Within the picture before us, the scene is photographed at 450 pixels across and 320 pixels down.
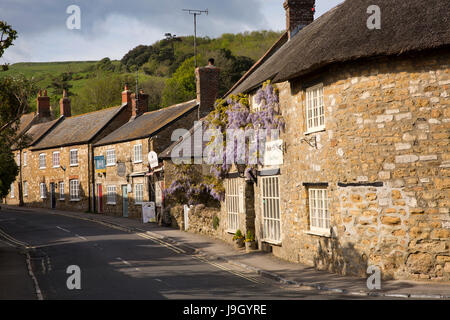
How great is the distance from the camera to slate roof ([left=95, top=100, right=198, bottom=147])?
32.0m

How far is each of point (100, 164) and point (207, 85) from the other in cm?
1176

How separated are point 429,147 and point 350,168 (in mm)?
1895

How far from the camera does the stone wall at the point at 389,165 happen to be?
11.9 m

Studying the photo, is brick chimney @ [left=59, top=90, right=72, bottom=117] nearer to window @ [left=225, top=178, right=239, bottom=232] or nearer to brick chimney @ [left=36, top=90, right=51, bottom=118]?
brick chimney @ [left=36, top=90, right=51, bottom=118]

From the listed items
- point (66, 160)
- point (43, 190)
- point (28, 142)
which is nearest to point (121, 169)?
point (66, 160)

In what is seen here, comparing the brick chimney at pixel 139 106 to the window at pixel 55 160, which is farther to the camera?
the window at pixel 55 160

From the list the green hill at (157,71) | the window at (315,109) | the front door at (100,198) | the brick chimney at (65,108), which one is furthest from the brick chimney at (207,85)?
the brick chimney at (65,108)

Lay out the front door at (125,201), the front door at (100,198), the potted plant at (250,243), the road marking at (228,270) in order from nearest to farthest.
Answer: the road marking at (228,270)
the potted plant at (250,243)
the front door at (125,201)
the front door at (100,198)

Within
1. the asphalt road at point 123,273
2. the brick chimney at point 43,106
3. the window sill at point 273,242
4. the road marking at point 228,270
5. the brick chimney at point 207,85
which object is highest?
the brick chimney at point 43,106

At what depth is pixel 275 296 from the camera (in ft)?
36.2

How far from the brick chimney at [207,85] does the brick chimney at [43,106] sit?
28.1m

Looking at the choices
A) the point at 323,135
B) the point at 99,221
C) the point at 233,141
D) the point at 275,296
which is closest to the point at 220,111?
the point at 233,141

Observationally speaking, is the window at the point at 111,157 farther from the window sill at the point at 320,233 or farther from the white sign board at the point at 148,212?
the window sill at the point at 320,233
